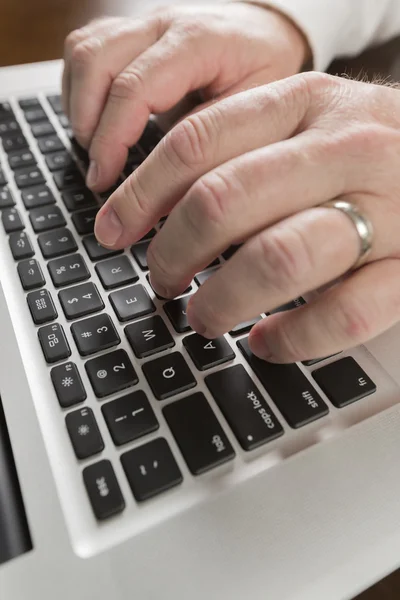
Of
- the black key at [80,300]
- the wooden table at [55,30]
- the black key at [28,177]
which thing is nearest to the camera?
the black key at [80,300]

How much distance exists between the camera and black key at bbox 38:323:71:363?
309 millimetres

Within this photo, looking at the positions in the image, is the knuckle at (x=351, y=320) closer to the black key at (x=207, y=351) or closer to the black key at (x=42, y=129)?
the black key at (x=207, y=351)

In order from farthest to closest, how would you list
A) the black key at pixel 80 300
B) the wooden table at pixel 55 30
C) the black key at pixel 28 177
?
1. the wooden table at pixel 55 30
2. the black key at pixel 28 177
3. the black key at pixel 80 300

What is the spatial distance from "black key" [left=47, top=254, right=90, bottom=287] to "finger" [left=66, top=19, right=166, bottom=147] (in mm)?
144

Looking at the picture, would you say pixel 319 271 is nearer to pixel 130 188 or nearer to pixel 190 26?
pixel 130 188

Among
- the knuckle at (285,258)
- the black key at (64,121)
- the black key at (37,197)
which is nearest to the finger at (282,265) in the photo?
the knuckle at (285,258)

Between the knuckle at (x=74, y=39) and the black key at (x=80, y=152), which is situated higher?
the knuckle at (x=74, y=39)

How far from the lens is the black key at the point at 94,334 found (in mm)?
313

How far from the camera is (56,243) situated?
1.27 feet

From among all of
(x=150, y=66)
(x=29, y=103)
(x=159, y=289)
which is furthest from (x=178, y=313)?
(x=29, y=103)

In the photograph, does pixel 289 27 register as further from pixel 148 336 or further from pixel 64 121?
pixel 148 336

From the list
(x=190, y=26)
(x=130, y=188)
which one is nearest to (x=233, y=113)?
(x=130, y=188)

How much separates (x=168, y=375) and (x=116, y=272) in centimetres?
10

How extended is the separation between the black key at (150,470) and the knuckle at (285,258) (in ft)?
0.36
